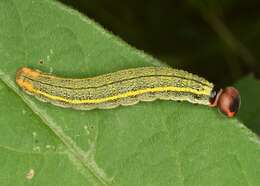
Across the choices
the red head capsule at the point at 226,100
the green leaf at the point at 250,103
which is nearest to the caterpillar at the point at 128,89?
the red head capsule at the point at 226,100

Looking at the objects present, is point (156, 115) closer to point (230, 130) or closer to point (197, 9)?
point (230, 130)

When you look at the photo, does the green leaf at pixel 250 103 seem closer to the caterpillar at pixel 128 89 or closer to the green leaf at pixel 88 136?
the caterpillar at pixel 128 89

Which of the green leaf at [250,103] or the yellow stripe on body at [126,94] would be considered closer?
the yellow stripe on body at [126,94]

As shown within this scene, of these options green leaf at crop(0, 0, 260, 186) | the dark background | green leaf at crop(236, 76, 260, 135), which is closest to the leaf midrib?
green leaf at crop(0, 0, 260, 186)

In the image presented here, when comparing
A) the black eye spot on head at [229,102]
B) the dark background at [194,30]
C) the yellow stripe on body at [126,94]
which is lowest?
the dark background at [194,30]

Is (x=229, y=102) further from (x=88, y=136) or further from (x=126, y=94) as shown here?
(x=88, y=136)

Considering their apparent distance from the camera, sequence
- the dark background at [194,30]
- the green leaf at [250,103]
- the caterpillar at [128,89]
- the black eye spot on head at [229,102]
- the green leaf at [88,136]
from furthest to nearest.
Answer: the dark background at [194,30]
the green leaf at [250,103]
the caterpillar at [128,89]
the black eye spot on head at [229,102]
the green leaf at [88,136]

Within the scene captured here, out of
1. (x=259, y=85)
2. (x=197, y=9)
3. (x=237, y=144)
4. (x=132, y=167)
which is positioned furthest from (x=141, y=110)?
(x=197, y=9)
